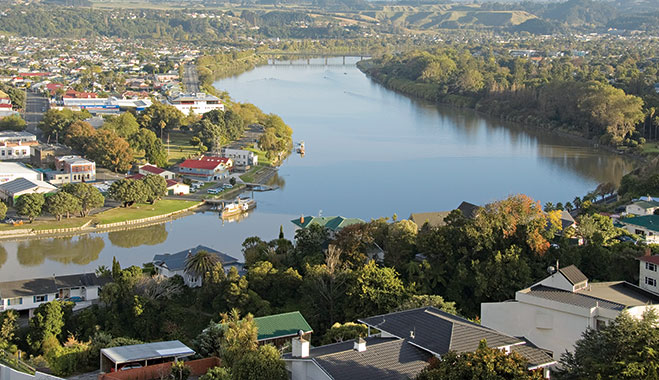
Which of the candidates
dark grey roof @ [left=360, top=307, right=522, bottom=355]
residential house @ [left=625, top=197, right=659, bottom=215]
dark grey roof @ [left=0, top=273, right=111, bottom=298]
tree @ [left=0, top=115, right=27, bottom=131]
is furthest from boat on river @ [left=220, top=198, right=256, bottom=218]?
dark grey roof @ [left=360, top=307, right=522, bottom=355]

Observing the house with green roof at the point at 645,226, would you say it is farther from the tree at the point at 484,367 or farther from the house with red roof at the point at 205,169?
the house with red roof at the point at 205,169

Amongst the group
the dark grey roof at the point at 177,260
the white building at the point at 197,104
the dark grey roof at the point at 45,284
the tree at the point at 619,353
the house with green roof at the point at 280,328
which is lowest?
the dark grey roof at the point at 45,284

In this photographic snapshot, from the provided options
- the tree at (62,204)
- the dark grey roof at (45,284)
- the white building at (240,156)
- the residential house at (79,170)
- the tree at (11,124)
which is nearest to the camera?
the dark grey roof at (45,284)

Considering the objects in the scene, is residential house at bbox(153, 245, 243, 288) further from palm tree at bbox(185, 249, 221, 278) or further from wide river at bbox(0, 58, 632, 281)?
wide river at bbox(0, 58, 632, 281)

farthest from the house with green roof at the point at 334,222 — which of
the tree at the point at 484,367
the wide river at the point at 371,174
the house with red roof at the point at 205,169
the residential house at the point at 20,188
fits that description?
the tree at the point at 484,367

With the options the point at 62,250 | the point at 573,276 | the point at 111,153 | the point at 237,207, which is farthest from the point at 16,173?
the point at 573,276

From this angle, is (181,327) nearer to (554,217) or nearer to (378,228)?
(378,228)

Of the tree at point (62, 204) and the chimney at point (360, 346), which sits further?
the tree at point (62, 204)
